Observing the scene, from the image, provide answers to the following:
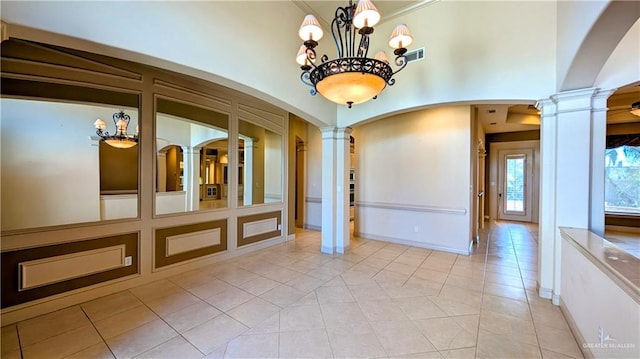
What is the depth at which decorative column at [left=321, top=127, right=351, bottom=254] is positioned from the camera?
15.7ft

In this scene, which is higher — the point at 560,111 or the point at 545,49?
the point at 545,49

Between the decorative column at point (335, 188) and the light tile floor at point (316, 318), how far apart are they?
811 millimetres

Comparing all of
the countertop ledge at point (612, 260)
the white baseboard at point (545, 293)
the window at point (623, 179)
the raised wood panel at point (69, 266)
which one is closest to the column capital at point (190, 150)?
the raised wood panel at point (69, 266)

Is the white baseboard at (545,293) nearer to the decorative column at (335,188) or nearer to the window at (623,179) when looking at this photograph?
the decorative column at (335,188)

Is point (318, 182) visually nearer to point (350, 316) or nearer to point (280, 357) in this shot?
point (350, 316)

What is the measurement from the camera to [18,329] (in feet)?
7.79

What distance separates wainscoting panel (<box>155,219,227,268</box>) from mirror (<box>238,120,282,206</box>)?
2.32ft

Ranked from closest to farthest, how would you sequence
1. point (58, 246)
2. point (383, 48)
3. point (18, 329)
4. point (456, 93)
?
point (18, 329)
point (58, 246)
point (456, 93)
point (383, 48)

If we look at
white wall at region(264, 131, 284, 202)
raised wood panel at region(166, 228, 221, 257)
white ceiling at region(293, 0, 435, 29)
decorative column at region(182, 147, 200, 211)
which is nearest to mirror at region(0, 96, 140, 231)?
raised wood panel at region(166, 228, 221, 257)

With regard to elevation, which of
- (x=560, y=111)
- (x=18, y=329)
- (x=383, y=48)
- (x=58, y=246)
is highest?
(x=383, y=48)

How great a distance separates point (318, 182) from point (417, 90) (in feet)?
12.3

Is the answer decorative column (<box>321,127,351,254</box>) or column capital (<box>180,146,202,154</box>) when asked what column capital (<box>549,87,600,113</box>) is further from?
column capital (<box>180,146,202,154</box>)

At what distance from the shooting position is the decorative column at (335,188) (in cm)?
479

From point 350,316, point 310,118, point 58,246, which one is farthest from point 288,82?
point 58,246
